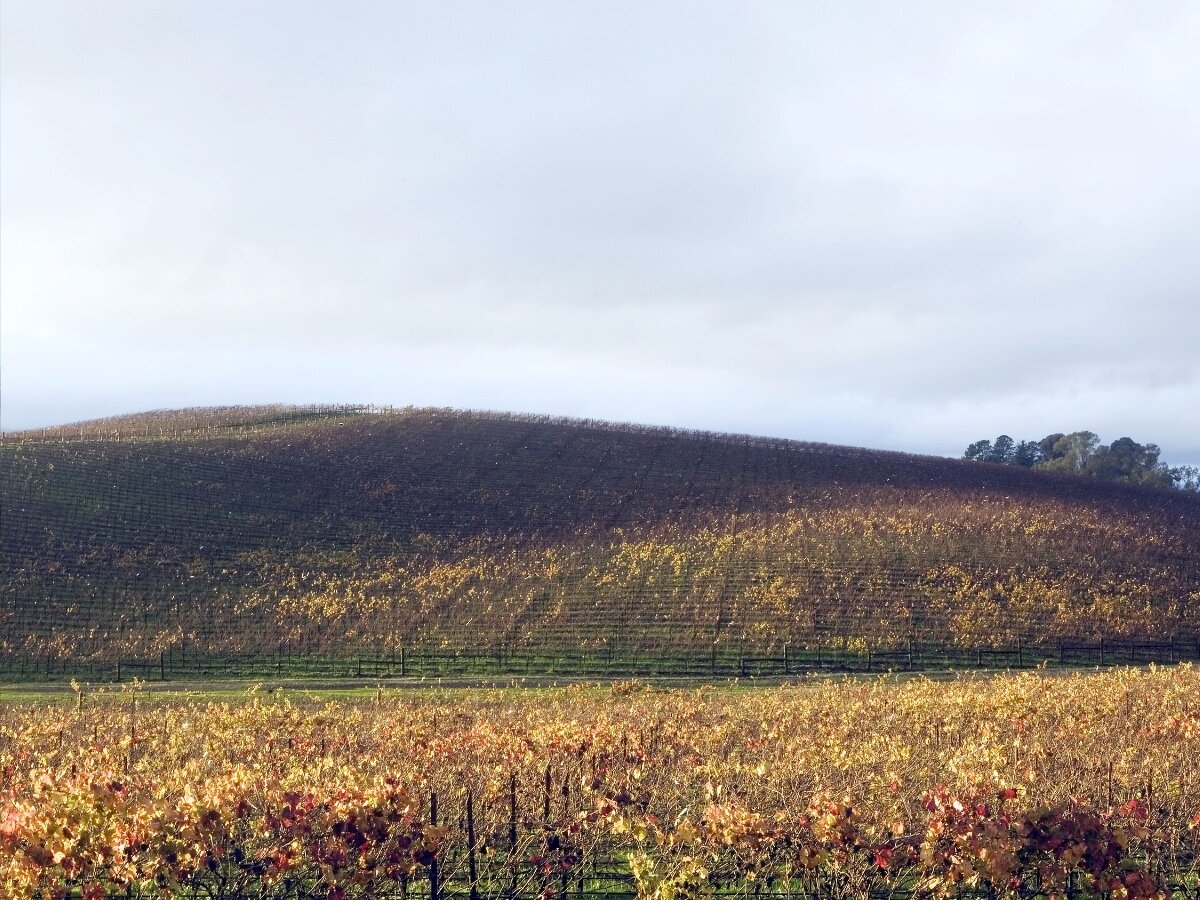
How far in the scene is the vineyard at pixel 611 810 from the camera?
7051 mm

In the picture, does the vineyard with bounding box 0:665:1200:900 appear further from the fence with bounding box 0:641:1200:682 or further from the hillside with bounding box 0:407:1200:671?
the hillside with bounding box 0:407:1200:671

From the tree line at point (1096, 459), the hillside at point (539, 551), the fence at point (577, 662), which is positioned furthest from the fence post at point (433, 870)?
the tree line at point (1096, 459)

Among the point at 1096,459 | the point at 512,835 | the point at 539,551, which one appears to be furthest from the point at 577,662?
the point at 1096,459

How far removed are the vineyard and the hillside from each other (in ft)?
71.3

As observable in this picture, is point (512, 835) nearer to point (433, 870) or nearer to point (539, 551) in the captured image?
point (433, 870)

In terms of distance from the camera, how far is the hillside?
3566cm

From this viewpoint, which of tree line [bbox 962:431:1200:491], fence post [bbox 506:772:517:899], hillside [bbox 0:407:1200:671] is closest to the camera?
fence post [bbox 506:772:517:899]

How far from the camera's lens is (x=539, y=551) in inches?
1843

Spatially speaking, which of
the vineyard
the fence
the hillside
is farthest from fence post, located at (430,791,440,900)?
the hillside

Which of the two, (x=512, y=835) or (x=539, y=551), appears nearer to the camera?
(x=512, y=835)

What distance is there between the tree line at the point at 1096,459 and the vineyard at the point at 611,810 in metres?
73.7

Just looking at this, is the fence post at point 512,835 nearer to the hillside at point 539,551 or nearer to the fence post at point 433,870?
the fence post at point 433,870

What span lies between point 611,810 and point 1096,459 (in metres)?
87.9

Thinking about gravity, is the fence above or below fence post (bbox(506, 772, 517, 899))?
below
